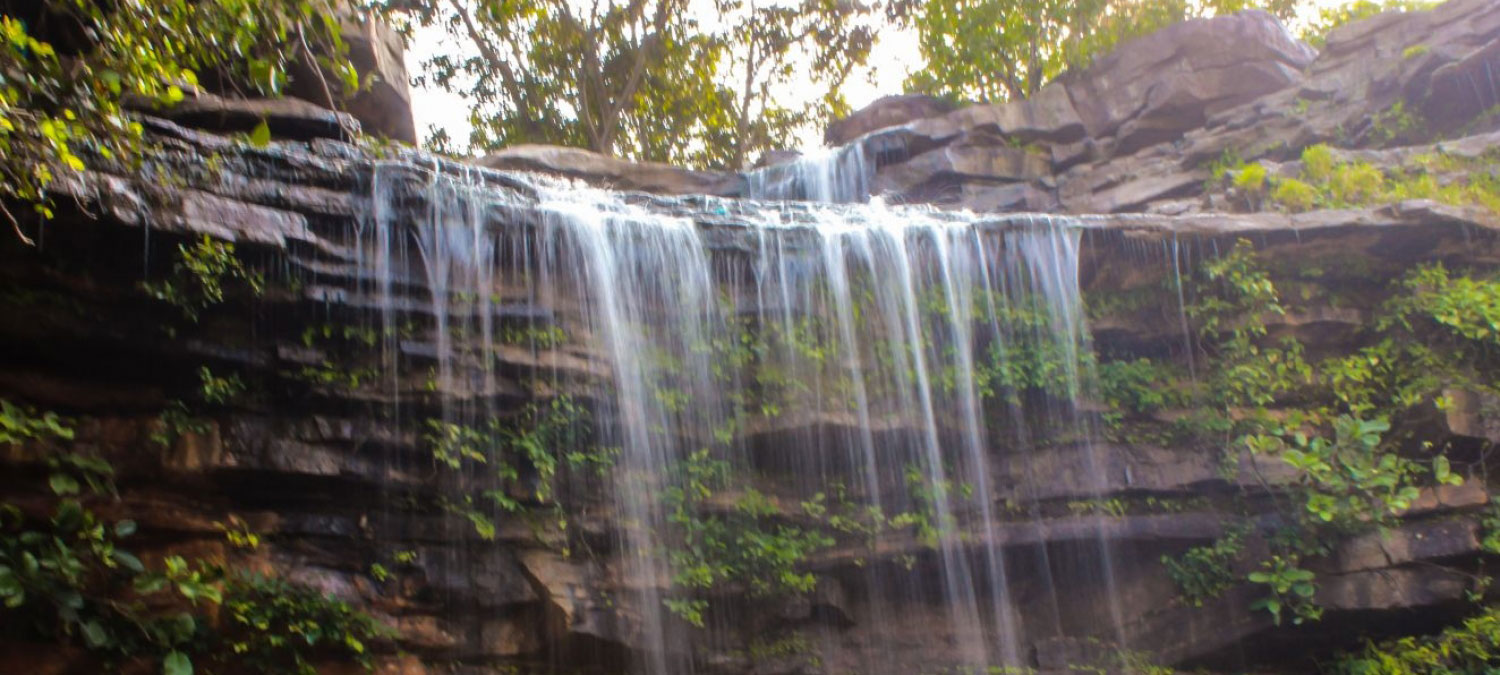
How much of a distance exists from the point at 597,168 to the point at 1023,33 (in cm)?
814

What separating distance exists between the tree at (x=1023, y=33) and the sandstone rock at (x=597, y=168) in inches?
242

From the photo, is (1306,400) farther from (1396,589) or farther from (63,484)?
(63,484)

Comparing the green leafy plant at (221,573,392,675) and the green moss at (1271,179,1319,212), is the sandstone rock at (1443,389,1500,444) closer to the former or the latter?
the green moss at (1271,179,1319,212)

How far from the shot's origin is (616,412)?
9070 millimetres

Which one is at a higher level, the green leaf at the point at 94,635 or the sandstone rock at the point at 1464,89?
the sandstone rock at the point at 1464,89

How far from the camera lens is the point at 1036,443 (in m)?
10.4

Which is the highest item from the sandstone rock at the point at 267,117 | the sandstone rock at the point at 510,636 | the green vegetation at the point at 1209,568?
the sandstone rock at the point at 267,117

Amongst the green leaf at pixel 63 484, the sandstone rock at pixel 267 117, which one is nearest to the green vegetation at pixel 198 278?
the green leaf at pixel 63 484

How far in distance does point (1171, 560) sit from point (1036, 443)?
1.60 metres

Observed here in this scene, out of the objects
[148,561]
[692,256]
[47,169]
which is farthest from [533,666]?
[47,169]

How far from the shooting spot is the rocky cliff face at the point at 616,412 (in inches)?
290

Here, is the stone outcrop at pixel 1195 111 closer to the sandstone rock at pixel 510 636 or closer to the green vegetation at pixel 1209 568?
the green vegetation at pixel 1209 568

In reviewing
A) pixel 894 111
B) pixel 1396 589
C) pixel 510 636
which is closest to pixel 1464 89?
pixel 1396 589

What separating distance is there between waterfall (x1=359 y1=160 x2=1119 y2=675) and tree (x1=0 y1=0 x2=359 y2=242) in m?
1.48
